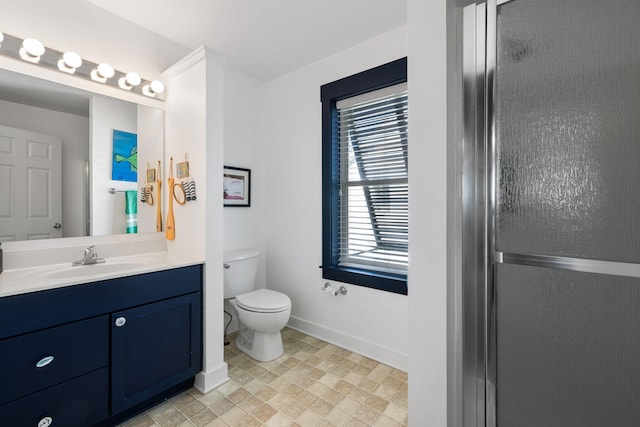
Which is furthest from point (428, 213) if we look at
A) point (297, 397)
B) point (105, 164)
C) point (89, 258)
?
point (105, 164)

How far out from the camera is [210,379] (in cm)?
188

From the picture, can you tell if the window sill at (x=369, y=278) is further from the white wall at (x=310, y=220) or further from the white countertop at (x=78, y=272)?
the white countertop at (x=78, y=272)

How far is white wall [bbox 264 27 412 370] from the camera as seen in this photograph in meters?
2.21

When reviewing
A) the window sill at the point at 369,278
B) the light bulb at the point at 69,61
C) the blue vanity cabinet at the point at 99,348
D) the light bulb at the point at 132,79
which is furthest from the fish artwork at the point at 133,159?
the window sill at the point at 369,278

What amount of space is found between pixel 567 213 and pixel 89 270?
7.37 ft

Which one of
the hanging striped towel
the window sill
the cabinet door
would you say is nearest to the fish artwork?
the hanging striped towel

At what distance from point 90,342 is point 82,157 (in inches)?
46.1

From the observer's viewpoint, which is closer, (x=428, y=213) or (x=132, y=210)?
(x=428, y=213)

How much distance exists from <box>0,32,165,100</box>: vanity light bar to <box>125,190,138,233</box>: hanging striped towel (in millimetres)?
743

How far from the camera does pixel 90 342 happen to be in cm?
142

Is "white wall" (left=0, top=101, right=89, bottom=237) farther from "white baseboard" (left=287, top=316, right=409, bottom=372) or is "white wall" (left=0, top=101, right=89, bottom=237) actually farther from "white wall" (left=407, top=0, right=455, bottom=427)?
"white wall" (left=407, top=0, right=455, bottom=427)

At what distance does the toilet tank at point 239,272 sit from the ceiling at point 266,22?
1529 millimetres

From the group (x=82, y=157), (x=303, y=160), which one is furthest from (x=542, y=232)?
(x=82, y=157)

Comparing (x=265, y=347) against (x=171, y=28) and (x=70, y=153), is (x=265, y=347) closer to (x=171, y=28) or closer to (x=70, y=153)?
(x=70, y=153)
